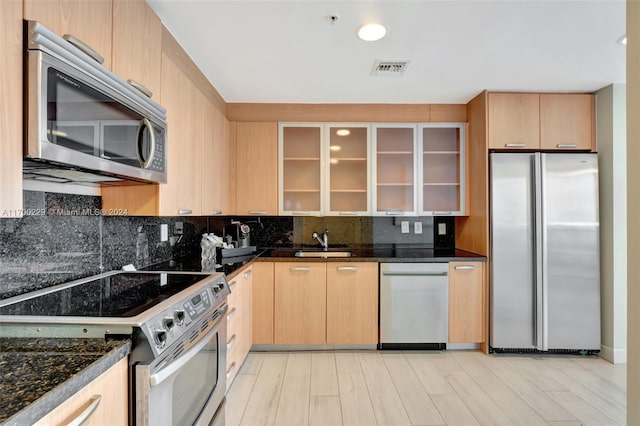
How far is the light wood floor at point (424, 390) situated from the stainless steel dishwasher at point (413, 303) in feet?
0.58

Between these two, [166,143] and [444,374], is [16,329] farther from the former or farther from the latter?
[444,374]

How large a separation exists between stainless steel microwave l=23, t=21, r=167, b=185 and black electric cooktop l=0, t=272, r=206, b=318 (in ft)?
1.60

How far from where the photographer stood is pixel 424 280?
9.61 feet

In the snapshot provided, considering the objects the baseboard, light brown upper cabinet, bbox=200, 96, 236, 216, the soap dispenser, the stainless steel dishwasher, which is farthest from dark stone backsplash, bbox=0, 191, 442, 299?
the baseboard

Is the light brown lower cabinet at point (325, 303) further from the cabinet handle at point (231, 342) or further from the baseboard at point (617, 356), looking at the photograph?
the baseboard at point (617, 356)

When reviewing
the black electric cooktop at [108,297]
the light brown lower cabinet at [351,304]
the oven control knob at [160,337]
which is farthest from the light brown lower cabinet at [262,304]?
the oven control knob at [160,337]

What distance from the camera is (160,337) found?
1099 mm

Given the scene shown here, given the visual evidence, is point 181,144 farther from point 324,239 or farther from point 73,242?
point 324,239

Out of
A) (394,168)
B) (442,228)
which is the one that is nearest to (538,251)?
(442,228)

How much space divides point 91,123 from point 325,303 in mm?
2263

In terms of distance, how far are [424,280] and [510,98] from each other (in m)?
1.79

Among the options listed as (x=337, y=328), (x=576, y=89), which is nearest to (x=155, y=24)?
(x=337, y=328)

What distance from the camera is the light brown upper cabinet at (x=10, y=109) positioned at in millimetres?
863

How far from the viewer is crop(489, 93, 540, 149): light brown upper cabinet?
2.93 meters
